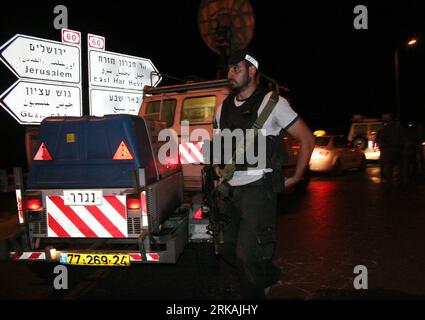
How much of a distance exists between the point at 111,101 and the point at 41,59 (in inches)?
114

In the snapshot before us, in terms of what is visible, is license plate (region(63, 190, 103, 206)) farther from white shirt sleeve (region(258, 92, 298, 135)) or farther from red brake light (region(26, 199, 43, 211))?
white shirt sleeve (region(258, 92, 298, 135))

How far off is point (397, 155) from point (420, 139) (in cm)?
181

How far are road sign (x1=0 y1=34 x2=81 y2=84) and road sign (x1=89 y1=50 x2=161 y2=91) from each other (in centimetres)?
89

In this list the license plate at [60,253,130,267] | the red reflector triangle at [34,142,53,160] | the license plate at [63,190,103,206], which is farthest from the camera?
the red reflector triangle at [34,142,53,160]

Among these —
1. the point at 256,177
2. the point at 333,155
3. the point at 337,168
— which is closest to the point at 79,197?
the point at 256,177

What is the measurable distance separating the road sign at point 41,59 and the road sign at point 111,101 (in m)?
1.01

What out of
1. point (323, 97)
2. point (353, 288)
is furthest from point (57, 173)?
point (323, 97)

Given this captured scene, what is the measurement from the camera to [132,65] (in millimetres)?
12320

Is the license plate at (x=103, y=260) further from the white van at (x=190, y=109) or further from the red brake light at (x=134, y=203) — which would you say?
the white van at (x=190, y=109)

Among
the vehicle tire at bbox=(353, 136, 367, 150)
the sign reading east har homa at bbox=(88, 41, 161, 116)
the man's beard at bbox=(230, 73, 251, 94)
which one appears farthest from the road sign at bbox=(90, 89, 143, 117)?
the vehicle tire at bbox=(353, 136, 367, 150)

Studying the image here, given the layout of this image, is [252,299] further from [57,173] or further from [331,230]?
[331,230]

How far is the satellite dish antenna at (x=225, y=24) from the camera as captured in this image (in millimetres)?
9422

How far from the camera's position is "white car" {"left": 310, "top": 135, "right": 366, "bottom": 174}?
1471 cm
